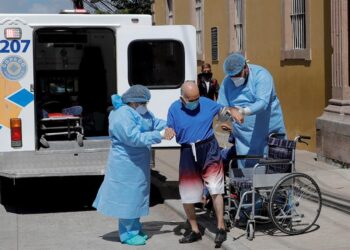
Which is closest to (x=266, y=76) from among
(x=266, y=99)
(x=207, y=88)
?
(x=266, y=99)

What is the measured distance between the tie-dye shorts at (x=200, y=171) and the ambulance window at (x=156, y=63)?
2.49 meters

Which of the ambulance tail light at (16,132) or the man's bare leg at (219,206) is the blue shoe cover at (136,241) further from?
the ambulance tail light at (16,132)

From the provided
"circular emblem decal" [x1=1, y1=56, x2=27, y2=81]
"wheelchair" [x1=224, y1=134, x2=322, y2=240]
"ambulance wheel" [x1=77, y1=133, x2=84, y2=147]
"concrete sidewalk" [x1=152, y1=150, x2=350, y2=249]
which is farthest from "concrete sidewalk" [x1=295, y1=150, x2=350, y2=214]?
"circular emblem decal" [x1=1, y1=56, x2=27, y2=81]

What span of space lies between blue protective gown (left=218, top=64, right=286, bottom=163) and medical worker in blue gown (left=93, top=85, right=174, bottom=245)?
97 cm

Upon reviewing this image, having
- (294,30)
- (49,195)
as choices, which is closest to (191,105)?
(49,195)

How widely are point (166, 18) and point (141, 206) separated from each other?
60.5 ft

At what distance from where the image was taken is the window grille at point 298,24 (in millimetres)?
13734

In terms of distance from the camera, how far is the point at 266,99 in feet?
25.1

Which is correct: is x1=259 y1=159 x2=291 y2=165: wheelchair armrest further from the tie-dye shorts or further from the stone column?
the stone column

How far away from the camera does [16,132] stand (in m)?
9.25

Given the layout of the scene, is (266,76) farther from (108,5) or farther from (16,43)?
(108,5)

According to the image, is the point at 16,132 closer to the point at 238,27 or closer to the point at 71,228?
the point at 71,228

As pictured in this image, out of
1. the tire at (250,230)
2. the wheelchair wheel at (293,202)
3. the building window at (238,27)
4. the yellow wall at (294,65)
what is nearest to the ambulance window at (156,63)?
the wheelchair wheel at (293,202)

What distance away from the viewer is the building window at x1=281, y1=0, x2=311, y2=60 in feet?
44.5
